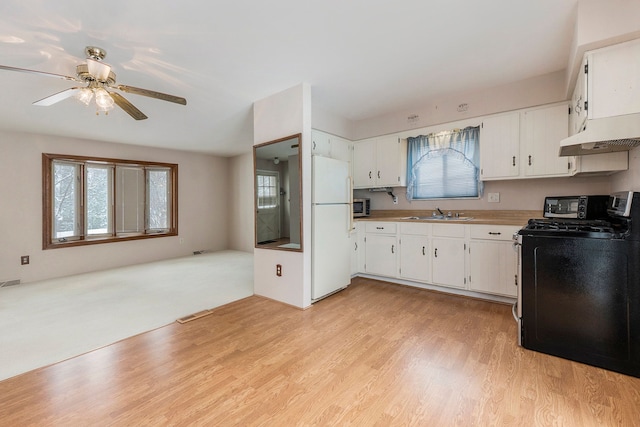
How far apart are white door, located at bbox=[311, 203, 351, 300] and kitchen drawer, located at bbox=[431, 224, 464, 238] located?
43.1 inches

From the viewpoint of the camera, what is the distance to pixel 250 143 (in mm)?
5715

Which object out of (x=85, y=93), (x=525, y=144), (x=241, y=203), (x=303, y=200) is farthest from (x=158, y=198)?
(x=525, y=144)

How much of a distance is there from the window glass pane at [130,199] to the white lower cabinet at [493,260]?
602 cm

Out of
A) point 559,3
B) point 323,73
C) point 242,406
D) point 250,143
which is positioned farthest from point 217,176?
point 559,3

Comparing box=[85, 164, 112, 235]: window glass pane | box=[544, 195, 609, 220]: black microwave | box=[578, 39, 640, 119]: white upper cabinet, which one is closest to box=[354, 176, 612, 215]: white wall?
box=[544, 195, 609, 220]: black microwave

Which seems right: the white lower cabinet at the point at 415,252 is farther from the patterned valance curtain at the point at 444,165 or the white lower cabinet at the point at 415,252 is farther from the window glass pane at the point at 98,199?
the window glass pane at the point at 98,199

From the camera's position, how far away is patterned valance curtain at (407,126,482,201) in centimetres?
371

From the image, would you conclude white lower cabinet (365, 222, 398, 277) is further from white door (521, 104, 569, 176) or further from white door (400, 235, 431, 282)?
white door (521, 104, 569, 176)

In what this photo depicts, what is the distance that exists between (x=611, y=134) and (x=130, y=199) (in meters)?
6.90

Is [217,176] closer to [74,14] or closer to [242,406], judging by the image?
[74,14]

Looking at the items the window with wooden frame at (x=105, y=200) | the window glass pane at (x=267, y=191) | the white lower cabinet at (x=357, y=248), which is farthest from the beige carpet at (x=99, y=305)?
the white lower cabinet at (x=357, y=248)

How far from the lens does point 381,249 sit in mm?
4016

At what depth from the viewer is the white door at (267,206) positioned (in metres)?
3.59

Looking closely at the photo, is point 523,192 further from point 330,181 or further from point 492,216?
point 330,181
